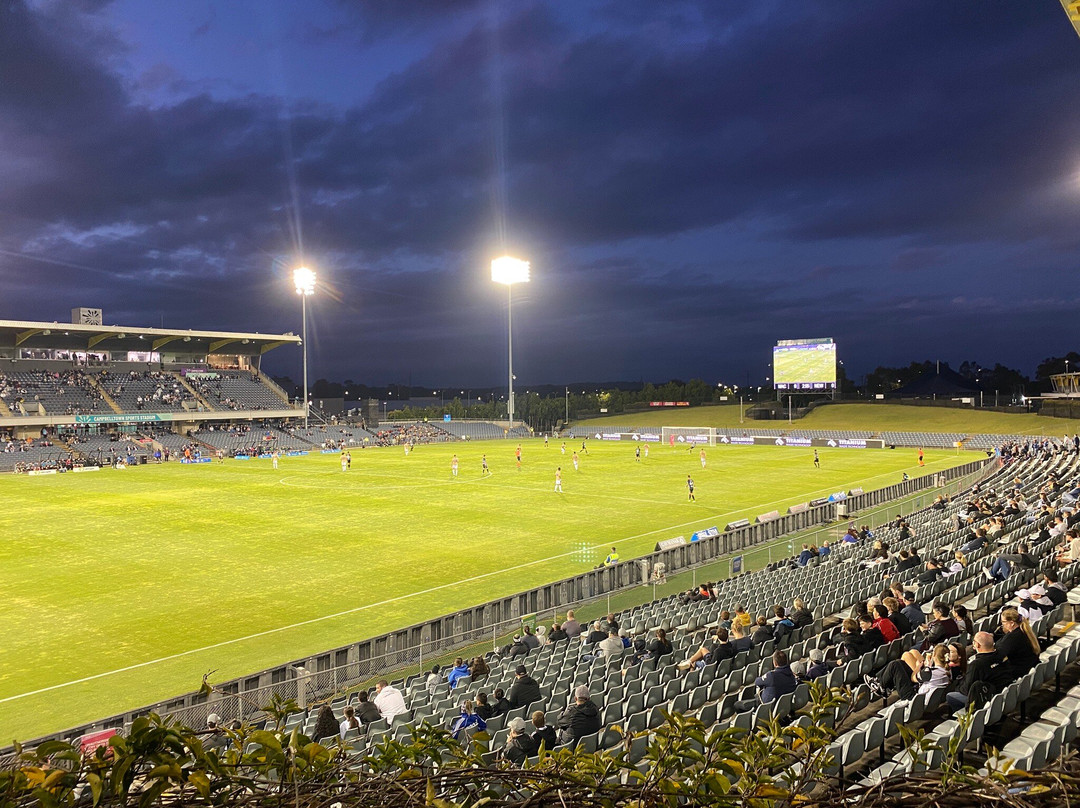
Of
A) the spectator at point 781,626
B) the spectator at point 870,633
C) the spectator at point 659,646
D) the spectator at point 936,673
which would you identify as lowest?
the spectator at point 659,646

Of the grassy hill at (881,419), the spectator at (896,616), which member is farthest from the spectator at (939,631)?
the grassy hill at (881,419)

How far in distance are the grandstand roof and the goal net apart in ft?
164

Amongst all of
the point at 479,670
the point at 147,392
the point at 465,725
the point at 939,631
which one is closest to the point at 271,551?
the point at 479,670

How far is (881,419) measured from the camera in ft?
338

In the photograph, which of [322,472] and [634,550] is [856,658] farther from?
[322,472]

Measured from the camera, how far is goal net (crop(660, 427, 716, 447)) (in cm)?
8506

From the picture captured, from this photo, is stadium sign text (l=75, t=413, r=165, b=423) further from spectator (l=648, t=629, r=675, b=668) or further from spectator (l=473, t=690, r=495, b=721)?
spectator (l=473, t=690, r=495, b=721)

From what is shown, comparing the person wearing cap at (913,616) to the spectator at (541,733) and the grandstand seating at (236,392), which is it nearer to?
the spectator at (541,733)

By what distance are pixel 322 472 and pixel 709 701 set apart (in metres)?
51.4

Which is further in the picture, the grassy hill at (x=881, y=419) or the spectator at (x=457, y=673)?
the grassy hill at (x=881, y=419)

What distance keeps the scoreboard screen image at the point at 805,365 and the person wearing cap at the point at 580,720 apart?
254ft

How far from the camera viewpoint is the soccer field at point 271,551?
17.2 metres

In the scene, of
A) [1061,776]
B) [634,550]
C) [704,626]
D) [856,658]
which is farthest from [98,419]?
[1061,776]

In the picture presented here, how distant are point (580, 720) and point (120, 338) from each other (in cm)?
8943
